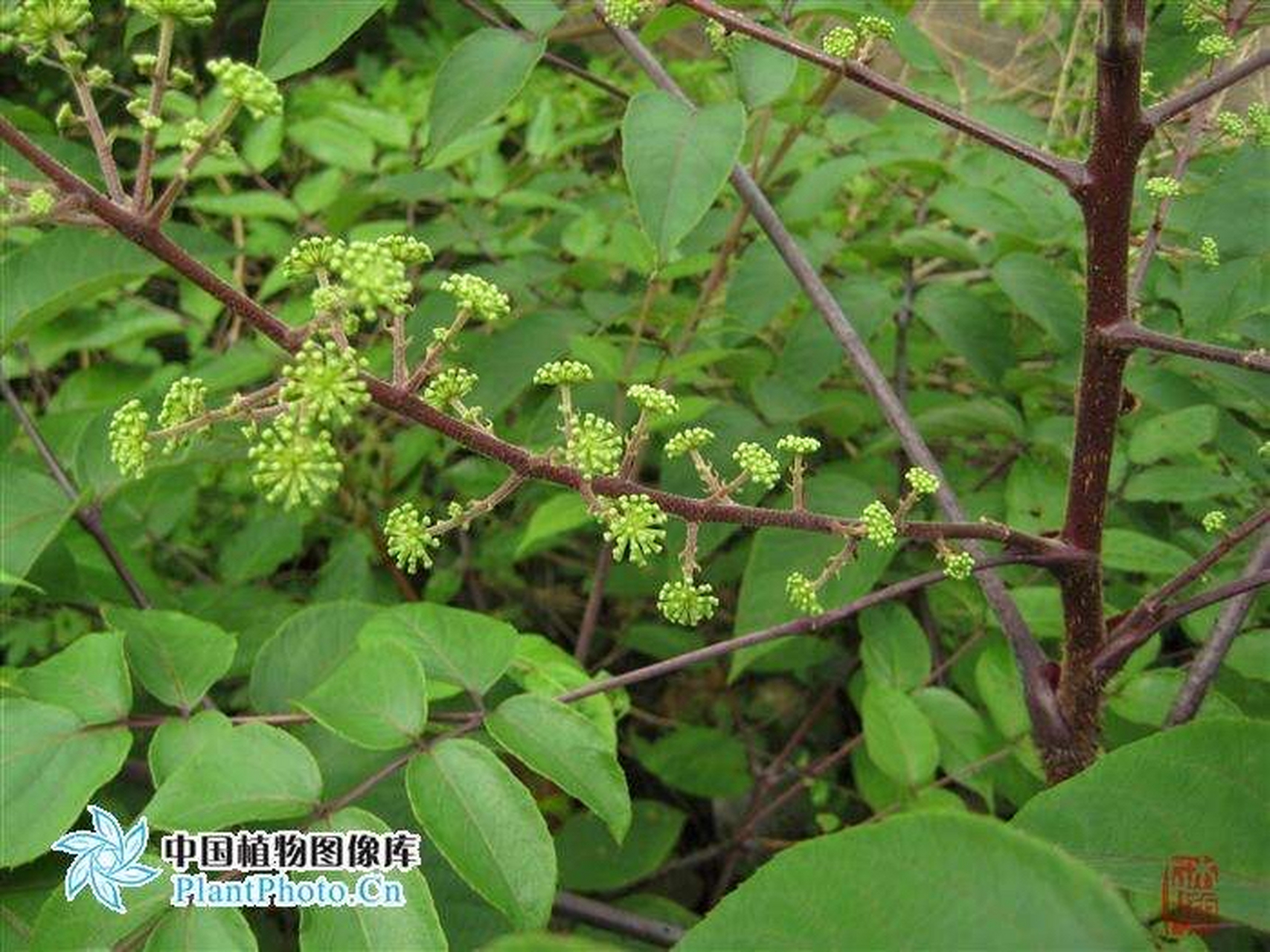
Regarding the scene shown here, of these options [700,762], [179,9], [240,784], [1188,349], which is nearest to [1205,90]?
[1188,349]

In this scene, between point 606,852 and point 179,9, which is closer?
point 179,9

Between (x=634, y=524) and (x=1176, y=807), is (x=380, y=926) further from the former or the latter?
(x=1176, y=807)

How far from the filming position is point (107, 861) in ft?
3.37

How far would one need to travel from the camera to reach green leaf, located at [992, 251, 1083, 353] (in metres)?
1.62

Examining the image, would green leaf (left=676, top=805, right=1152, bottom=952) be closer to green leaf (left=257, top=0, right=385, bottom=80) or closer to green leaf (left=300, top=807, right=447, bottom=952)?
green leaf (left=300, top=807, right=447, bottom=952)

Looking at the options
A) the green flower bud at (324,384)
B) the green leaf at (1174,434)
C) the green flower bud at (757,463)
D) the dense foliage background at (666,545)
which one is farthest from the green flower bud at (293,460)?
the green leaf at (1174,434)

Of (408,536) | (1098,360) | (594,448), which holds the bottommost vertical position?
(408,536)

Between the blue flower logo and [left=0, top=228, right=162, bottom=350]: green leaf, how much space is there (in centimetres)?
68

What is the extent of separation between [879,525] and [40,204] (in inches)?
25.3

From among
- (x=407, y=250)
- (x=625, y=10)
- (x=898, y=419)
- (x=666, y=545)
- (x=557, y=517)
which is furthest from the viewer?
(x=666, y=545)

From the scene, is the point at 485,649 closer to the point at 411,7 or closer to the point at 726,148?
the point at 726,148

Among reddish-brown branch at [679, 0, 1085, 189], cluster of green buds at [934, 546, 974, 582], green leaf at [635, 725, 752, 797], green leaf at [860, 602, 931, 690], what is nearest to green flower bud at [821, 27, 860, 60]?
reddish-brown branch at [679, 0, 1085, 189]

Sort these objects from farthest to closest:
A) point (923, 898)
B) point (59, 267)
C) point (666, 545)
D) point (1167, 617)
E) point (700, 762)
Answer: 1. point (700, 762)
2. point (666, 545)
3. point (59, 267)
4. point (1167, 617)
5. point (923, 898)

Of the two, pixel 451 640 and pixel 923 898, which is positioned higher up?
pixel 923 898
